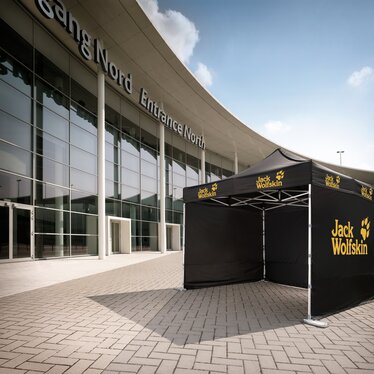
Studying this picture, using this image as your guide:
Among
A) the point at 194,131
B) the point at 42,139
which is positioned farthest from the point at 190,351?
the point at 194,131

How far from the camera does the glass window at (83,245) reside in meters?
17.0

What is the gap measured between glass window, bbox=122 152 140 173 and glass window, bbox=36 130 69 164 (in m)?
5.25

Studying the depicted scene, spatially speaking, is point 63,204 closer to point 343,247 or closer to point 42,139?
point 42,139

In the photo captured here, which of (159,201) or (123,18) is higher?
(123,18)

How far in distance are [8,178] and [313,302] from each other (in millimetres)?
12608

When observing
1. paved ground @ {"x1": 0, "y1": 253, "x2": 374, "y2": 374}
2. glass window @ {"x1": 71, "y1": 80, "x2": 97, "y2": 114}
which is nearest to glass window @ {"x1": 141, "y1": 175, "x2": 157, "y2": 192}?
glass window @ {"x1": 71, "y1": 80, "x2": 97, "y2": 114}

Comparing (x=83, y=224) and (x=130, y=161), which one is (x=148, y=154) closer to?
(x=130, y=161)

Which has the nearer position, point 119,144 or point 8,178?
point 8,178

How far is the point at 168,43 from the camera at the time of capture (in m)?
16.4

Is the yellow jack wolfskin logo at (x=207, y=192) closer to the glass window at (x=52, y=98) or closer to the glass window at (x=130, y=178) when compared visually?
the glass window at (x=52, y=98)

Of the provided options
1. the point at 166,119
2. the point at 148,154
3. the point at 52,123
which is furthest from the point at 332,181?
the point at 148,154

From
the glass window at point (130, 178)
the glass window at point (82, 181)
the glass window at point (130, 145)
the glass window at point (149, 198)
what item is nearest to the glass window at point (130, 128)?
the glass window at point (130, 145)

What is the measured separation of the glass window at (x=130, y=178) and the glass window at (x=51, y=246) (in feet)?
20.6

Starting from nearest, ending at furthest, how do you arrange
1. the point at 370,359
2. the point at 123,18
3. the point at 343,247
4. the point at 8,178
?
1. the point at 370,359
2. the point at 343,247
3. the point at 8,178
4. the point at 123,18
